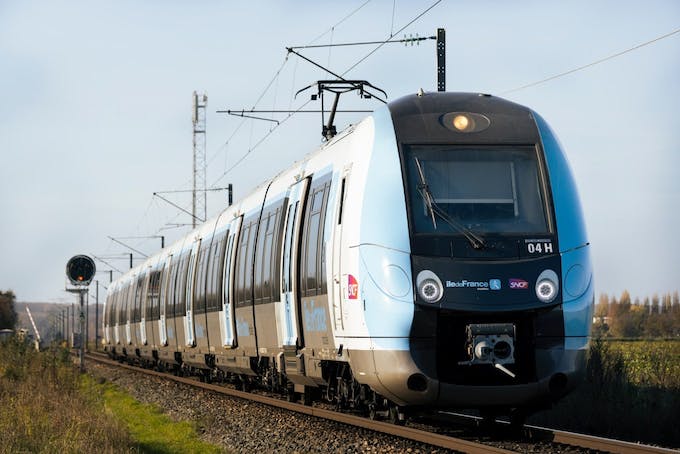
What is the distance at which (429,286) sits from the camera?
1127 cm

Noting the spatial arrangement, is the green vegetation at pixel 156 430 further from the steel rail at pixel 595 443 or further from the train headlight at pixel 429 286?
the steel rail at pixel 595 443

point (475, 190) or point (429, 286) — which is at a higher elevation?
point (475, 190)

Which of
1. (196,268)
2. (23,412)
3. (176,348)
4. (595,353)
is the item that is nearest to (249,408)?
(23,412)

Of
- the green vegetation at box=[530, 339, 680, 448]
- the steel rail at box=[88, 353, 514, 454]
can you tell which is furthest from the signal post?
the green vegetation at box=[530, 339, 680, 448]

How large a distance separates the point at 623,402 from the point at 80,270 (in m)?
18.9

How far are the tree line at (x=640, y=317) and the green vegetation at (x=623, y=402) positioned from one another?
4921 centimetres

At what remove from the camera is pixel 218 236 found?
22.5 metres

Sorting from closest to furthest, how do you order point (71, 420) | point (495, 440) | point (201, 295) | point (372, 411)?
point (495, 440), point (372, 411), point (71, 420), point (201, 295)

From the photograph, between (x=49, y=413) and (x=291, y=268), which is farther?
(x=49, y=413)

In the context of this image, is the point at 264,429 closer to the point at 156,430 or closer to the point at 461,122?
the point at 156,430

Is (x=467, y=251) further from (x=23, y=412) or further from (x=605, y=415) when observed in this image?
(x=23, y=412)

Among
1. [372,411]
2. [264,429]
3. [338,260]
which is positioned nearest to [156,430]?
[264,429]

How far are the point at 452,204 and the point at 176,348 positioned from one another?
17899mm

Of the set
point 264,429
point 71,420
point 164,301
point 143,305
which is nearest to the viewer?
point 71,420
